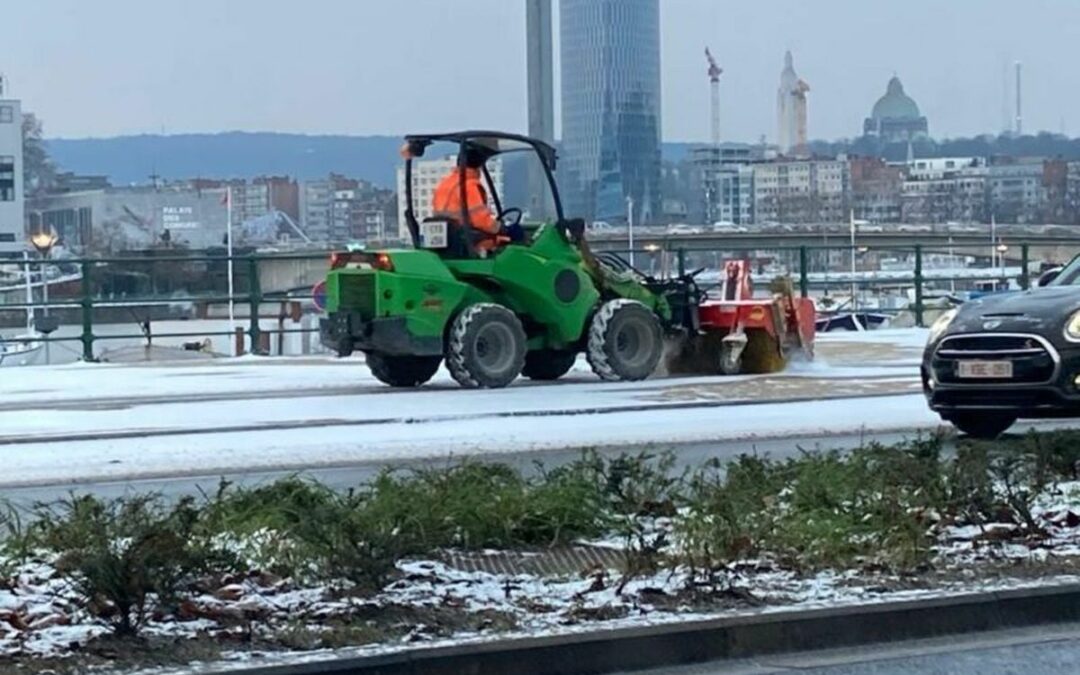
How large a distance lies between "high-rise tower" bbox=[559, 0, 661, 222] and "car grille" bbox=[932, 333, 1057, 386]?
1525cm

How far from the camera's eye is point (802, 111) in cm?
6166

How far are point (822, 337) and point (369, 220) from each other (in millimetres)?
13178

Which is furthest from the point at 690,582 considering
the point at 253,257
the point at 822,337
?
the point at 822,337

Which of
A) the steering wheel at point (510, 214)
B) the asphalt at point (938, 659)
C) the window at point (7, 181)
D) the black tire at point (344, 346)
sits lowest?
the asphalt at point (938, 659)

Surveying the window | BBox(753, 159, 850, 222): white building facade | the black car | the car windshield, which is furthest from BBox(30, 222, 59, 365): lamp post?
BBox(753, 159, 850, 222): white building facade

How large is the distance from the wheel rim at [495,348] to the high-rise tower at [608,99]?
31.0 ft

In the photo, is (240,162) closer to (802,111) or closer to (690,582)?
(802,111)

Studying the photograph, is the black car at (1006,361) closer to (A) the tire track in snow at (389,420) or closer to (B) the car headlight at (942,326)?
(B) the car headlight at (942,326)

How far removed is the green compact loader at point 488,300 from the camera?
62.6 ft

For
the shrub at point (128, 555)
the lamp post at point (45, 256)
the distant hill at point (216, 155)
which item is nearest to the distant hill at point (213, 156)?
the distant hill at point (216, 155)

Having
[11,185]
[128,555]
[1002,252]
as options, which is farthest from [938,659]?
[11,185]

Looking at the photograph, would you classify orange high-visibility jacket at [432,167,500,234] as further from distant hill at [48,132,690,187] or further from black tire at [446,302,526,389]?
distant hill at [48,132,690,187]

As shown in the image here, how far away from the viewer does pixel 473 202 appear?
19.7 m

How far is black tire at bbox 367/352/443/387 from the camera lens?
2028 cm
